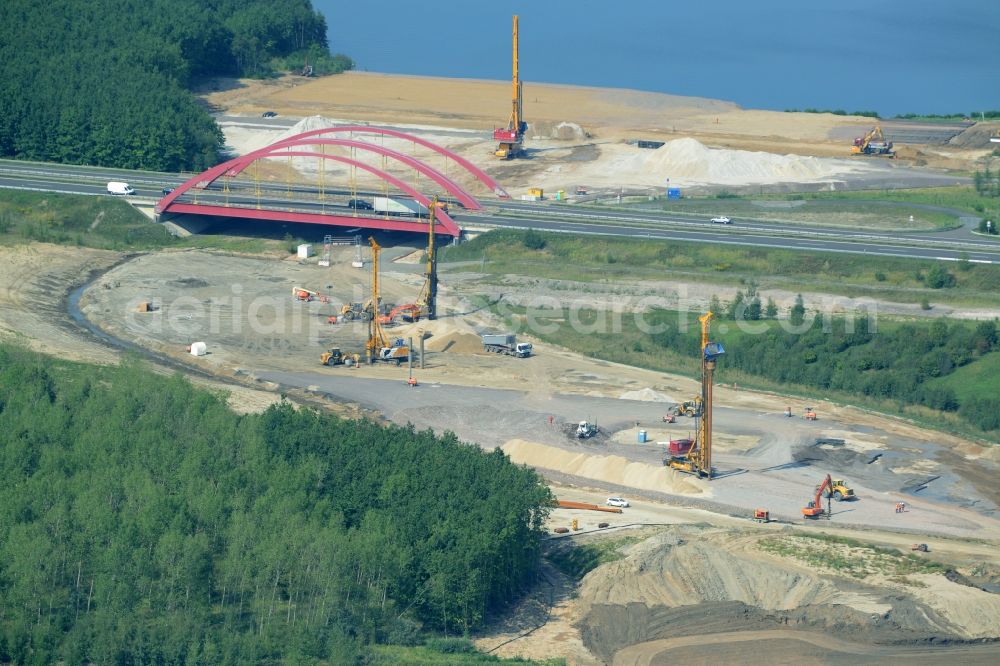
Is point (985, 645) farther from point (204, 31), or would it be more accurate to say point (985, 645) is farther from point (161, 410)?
point (204, 31)

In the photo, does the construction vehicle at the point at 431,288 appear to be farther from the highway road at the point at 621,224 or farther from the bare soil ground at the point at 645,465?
the highway road at the point at 621,224

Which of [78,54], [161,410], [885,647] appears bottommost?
[885,647]

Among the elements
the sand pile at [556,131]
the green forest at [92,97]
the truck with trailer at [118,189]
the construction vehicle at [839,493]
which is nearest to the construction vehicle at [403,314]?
the truck with trailer at [118,189]

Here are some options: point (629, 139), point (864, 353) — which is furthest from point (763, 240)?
point (629, 139)

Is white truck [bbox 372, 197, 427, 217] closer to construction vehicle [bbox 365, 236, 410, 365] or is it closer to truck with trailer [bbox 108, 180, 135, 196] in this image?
truck with trailer [bbox 108, 180, 135, 196]

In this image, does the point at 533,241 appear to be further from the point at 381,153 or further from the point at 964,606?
the point at 964,606

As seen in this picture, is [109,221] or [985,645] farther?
[109,221]

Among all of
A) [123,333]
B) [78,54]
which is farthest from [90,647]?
[78,54]
